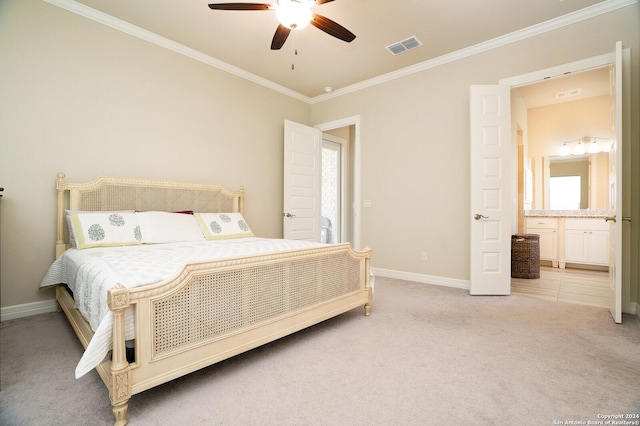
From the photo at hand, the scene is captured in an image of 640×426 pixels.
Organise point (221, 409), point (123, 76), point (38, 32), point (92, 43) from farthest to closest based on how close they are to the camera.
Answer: point (123, 76)
point (92, 43)
point (38, 32)
point (221, 409)

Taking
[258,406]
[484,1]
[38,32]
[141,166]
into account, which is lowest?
[258,406]

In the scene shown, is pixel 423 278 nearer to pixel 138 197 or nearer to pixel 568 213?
pixel 568 213

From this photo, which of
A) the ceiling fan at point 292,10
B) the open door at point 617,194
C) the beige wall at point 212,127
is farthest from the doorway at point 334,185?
the open door at point 617,194

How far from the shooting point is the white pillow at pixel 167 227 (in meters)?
2.91

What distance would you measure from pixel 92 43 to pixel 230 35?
132 centimetres

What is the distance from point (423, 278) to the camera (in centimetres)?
407

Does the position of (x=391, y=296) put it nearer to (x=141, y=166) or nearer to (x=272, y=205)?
(x=272, y=205)

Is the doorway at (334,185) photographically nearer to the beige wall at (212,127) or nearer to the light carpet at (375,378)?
the beige wall at (212,127)

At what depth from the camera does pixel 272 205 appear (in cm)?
474

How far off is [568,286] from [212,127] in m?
4.92

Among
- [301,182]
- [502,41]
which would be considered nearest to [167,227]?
[301,182]

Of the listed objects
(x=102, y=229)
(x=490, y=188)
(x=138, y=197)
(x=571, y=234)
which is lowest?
(x=571, y=234)

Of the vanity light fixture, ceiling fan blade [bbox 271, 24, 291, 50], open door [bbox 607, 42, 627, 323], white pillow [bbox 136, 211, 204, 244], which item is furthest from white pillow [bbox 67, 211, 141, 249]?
the vanity light fixture

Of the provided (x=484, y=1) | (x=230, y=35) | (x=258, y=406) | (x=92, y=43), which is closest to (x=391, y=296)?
(x=258, y=406)
